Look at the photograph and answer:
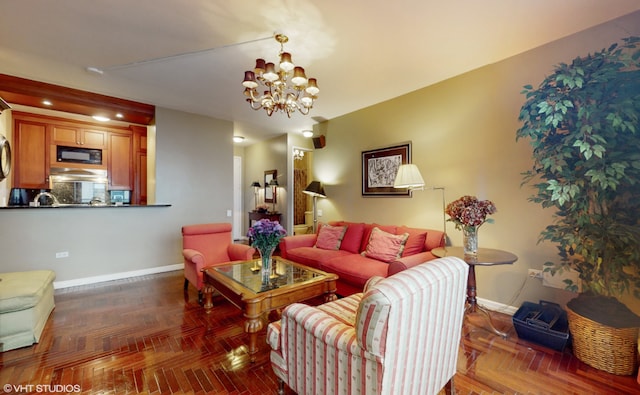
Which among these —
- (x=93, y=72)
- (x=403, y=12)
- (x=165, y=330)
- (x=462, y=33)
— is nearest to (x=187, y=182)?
(x=93, y=72)

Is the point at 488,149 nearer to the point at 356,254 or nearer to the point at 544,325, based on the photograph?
the point at 544,325

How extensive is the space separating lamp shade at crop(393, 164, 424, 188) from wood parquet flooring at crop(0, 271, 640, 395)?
4.98 feet

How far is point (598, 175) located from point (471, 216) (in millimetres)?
835

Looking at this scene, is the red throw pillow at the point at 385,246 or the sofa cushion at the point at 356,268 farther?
the red throw pillow at the point at 385,246

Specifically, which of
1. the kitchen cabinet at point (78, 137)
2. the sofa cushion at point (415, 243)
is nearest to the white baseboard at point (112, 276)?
the kitchen cabinet at point (78, 137)

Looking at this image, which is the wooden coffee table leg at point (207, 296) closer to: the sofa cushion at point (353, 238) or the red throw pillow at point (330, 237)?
the red throw pillow at point (330, 237)

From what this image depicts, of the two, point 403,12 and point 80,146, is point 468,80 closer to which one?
point 403,12

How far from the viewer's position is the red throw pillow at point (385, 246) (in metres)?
3.02

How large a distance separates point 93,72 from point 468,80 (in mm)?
4433

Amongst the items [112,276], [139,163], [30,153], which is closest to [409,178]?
[112,276]

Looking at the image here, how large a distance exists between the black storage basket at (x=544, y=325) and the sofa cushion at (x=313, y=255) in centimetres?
188

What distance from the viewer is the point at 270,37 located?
2.37 meters

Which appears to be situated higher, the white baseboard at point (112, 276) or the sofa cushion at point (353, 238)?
the sofa cushion at point (353, 238)

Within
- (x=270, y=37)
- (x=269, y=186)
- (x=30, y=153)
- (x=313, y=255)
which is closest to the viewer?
(x=270, y=37)
